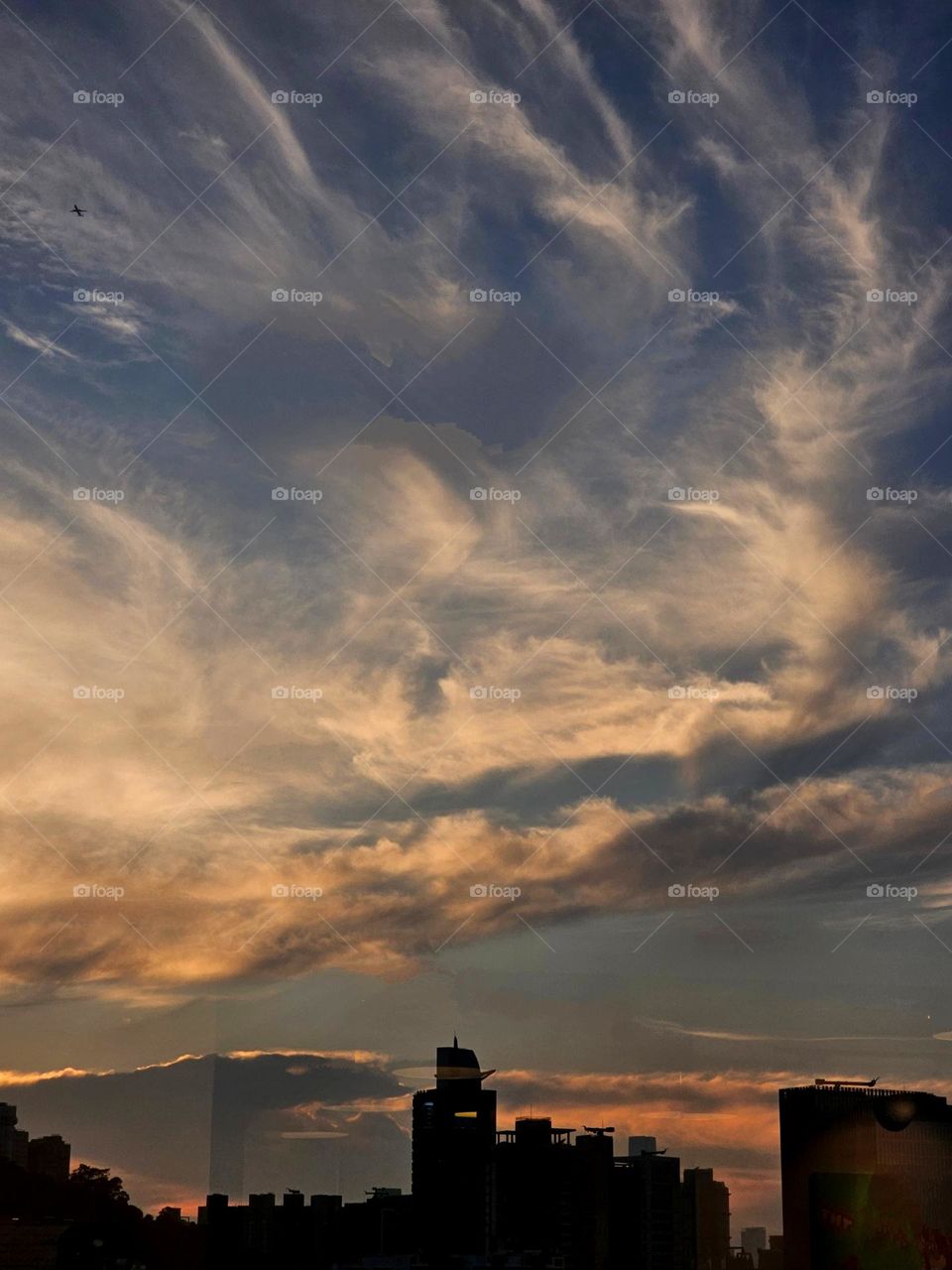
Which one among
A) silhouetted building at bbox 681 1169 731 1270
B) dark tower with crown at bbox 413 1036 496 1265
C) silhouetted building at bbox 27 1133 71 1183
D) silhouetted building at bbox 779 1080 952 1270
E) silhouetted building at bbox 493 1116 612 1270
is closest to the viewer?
silhouetted building at bbox 27 1133 71 1183

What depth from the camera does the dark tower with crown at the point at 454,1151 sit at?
199ft

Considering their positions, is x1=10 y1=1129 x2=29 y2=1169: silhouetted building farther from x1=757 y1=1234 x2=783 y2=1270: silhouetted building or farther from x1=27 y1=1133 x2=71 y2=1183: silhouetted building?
x1=757 y1=1234 x2=783 y2=1270: silhouetted building

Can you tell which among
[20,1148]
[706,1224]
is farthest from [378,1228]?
[706,1224]

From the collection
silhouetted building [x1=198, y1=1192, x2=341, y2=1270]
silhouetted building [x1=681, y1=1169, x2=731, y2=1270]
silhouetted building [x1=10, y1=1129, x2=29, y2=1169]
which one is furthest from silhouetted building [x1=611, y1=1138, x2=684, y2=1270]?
silhouetted building [x1=10, y1=1129, x2=29, y2=1169]

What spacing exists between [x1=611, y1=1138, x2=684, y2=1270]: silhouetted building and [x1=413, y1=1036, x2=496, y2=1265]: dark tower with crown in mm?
21405

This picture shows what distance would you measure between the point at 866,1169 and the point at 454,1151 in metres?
44.2

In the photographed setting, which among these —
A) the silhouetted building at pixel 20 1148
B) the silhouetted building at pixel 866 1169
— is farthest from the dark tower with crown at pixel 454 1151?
the silhouetted building at pixel 866 1169

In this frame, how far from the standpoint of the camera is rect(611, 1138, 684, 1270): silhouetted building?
82.1 meters

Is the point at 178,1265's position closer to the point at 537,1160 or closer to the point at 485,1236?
the point at 485,1236

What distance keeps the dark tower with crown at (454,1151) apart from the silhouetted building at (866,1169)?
35574 mm

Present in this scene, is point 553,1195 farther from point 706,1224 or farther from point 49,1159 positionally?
point 49,1159

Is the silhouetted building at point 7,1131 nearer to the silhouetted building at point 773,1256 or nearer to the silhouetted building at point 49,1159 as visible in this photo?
the silhouetted building at point 49,1159

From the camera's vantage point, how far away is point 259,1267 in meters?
55.2

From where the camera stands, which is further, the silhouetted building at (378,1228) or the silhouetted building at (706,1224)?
the silhouetted building at (706,1224)
